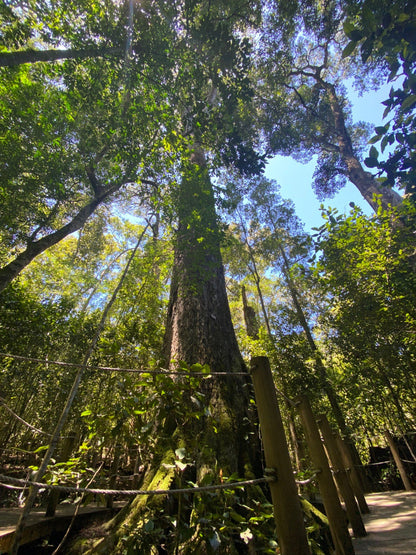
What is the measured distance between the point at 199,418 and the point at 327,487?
0.95 metres

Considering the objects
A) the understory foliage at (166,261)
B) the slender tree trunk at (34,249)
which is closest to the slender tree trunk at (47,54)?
the understory foliage at (166,261)

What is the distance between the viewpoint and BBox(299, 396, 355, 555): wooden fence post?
5.30 feet

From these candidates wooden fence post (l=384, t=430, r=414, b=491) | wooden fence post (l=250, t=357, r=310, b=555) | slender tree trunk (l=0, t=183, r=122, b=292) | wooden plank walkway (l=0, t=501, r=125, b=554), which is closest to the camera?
wooden fence post (l=250, t=357, r=310, b=555)

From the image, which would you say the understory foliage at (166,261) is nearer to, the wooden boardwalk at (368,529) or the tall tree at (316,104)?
the wooden boardwalk at (368,529)

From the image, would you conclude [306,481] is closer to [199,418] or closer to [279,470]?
[279,470]

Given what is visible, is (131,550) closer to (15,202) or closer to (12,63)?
(15,202)

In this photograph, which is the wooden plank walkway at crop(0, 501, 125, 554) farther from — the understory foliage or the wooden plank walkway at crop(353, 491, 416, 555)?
the wooden plank walkway at crop(353, 491, 416, 555)

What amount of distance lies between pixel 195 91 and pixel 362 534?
5926mm

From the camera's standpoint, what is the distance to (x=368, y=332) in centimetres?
388

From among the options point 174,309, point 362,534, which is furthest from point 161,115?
point 362,534

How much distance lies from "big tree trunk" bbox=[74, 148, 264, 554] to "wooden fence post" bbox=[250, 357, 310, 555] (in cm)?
18

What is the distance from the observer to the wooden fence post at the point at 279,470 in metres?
1.01

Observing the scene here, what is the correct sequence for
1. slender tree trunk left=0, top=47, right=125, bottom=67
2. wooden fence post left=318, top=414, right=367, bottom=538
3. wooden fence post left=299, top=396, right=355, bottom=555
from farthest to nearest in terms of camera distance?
slender tree trunk left=0, top=47, right=125, bottom=67, wooden fence post left=318, top=414, right=367, bottom=538, wooden fence post left=299, top=396, right=355, bottom=555

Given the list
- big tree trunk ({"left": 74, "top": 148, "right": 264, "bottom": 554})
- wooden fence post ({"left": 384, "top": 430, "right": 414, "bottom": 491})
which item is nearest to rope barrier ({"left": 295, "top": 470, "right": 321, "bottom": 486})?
big tree trunk ({"left": 74, "top": 148, "right": 264, "bottom": 554})
